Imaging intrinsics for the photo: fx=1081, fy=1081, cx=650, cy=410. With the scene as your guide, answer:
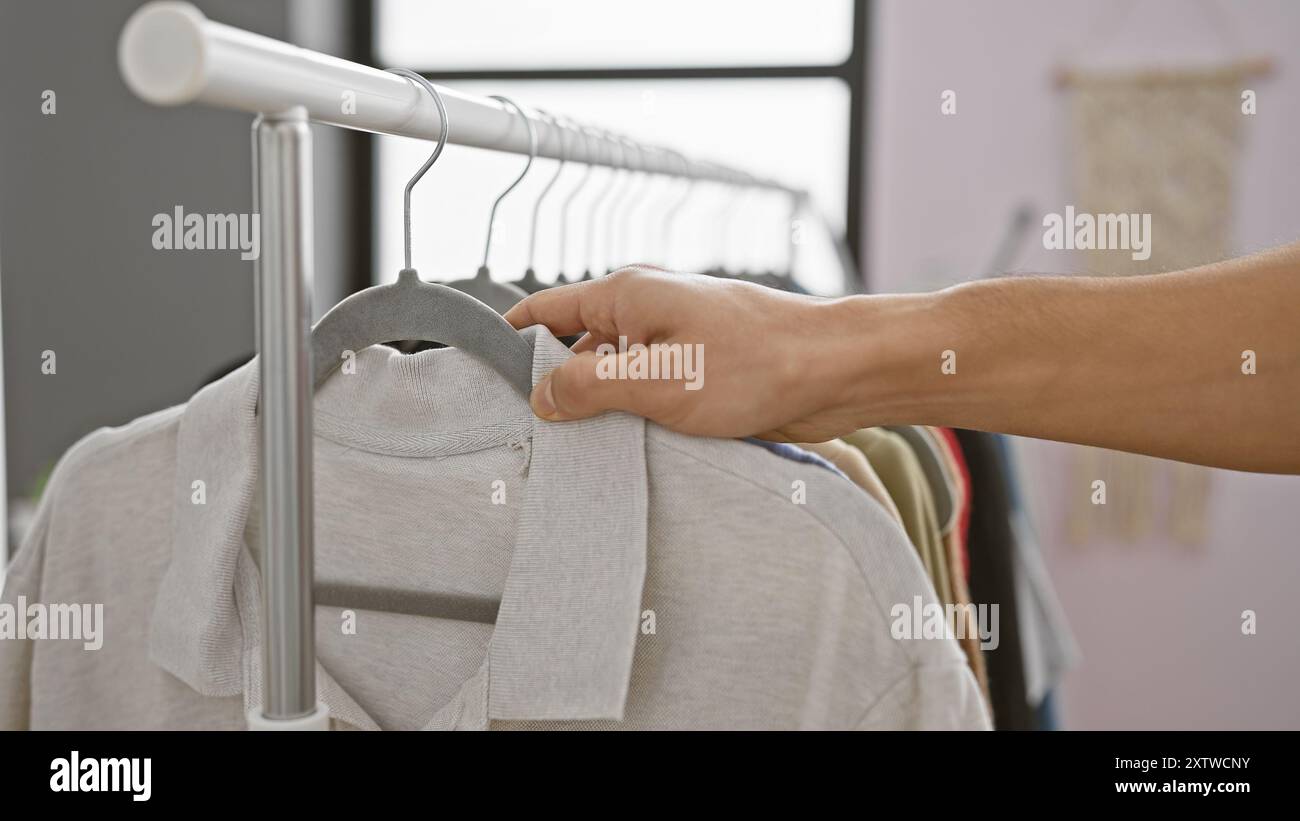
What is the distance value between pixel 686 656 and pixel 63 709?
44 cm

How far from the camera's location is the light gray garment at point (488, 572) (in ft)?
2.06

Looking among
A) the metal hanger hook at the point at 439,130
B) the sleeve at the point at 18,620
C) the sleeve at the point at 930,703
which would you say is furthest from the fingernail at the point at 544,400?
the sleeve at the point at 18,620

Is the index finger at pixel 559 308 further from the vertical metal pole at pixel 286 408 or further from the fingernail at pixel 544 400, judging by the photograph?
the vertical metal pole at pixel 286 408

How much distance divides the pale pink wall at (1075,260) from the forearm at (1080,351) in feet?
5.47

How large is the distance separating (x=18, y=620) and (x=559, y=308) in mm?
436

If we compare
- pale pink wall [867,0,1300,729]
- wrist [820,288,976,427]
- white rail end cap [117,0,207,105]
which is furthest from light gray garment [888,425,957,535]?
pale pink wall [867,0,1300,729]

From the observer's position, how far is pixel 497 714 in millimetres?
644

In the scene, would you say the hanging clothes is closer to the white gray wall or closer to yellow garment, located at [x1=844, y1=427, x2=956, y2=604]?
yellow garment, located at [x1=844, y1=427, x2=956, y2=604]

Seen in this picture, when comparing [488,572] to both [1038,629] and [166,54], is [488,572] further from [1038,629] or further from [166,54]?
[1038,629]

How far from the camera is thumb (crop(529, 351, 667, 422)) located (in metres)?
0.62
